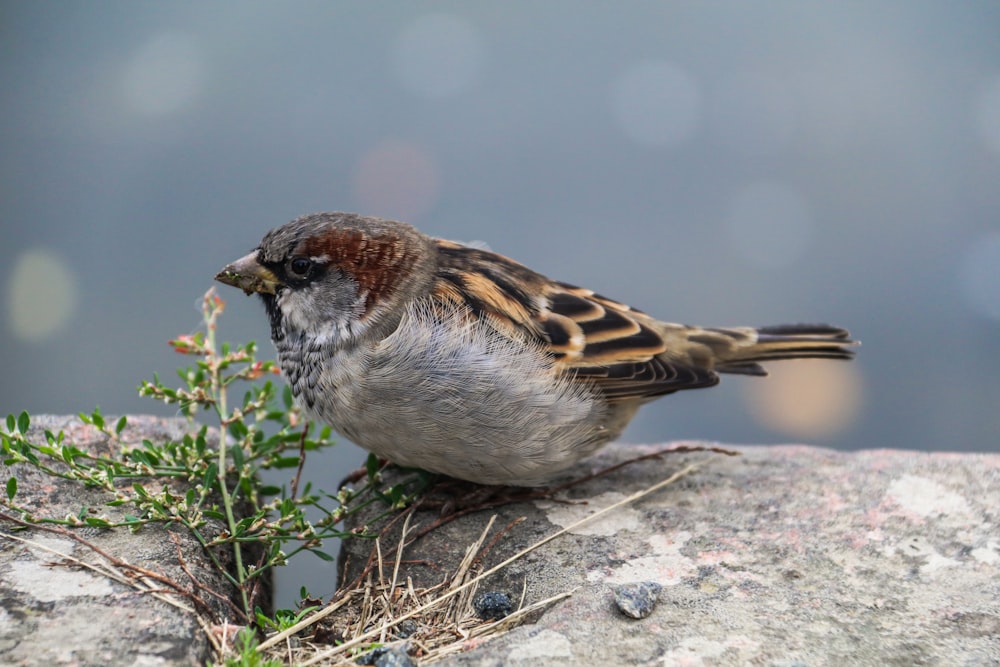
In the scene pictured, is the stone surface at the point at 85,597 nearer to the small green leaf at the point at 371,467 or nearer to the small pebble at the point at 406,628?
the small pebble at the point at 406,628

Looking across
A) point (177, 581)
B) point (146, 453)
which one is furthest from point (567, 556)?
point (146, 453)

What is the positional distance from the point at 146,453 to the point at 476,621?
4.63 ft

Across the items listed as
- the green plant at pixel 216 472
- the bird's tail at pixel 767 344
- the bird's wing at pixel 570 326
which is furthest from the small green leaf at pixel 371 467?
the bird's tail at pixel 767 344

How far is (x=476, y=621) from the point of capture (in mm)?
2975

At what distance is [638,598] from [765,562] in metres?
0.59

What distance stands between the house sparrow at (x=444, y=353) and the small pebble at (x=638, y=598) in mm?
727

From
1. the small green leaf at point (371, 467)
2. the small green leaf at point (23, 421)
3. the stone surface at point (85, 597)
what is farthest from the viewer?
the small green leaf at point (371, 467)

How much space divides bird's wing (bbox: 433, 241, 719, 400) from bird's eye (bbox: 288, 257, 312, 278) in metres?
0.50

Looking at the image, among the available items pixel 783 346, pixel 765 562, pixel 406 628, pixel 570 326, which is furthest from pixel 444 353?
pixel 783 346

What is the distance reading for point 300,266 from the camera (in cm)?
351

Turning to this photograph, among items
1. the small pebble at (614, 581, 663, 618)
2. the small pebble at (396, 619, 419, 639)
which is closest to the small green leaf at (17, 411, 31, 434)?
the small pebble at (396, 619, 419, 639)

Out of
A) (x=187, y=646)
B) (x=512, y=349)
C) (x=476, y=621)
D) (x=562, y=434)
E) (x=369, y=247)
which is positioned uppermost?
(x=369, y=247)

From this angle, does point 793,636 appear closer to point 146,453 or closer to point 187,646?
point 187,646

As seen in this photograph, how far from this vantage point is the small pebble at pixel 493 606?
300 cm
